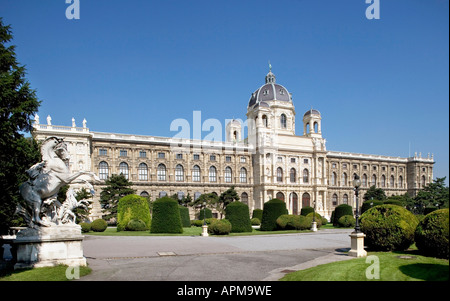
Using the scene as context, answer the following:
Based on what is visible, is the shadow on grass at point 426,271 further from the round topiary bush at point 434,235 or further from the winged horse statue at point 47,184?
the winged horse statue at point 47,184

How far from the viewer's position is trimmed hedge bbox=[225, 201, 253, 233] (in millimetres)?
27359

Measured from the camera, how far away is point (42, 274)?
9312mm

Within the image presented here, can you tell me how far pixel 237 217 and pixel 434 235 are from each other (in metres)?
17.1

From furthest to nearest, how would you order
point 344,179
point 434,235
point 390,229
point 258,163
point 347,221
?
point 344,179 < point 258,163 < point 347,221 < point 390,229 < point 434,235

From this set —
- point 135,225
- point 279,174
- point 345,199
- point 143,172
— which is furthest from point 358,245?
point 345,199

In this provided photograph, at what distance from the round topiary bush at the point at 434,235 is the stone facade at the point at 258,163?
4066cm

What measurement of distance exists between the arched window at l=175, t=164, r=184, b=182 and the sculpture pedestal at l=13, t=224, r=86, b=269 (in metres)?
42.0

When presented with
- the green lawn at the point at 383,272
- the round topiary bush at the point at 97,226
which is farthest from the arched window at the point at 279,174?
the green lawn at the point at 383,272

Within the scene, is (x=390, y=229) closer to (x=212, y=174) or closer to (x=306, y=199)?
(x=212, y=174)

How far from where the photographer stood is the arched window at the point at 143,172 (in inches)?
Answer: 1986

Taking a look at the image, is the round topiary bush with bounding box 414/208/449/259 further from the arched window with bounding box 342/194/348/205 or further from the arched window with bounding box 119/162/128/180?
the arched window with bounding box 342/194/348/205

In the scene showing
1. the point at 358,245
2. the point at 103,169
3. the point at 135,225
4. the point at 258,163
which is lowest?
the point at 135,225

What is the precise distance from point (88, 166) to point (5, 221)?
2935 centimetres
